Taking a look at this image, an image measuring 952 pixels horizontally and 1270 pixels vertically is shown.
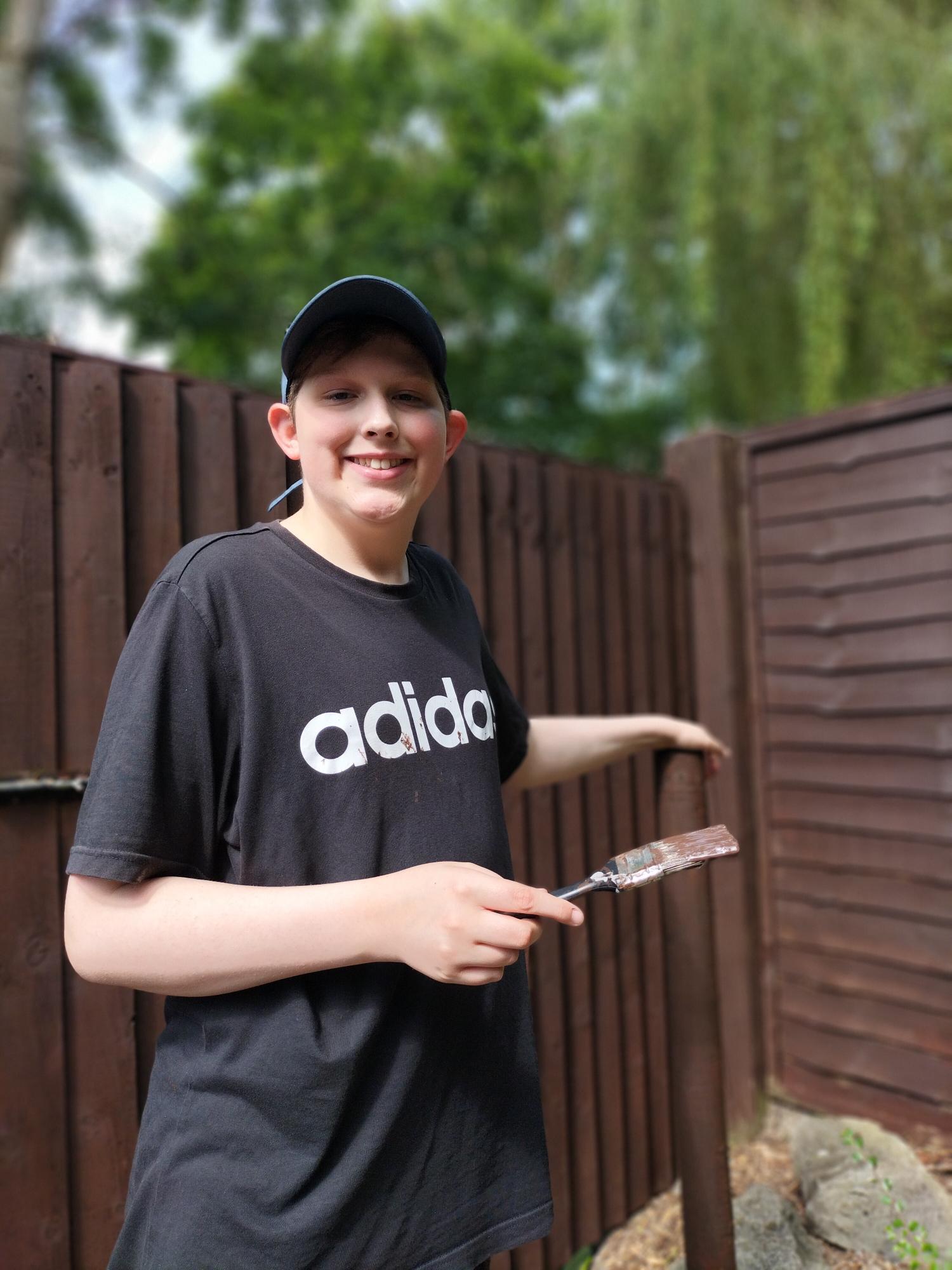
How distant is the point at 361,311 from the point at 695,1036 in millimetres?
1487

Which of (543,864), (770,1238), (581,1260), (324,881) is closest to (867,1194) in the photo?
(770,1238)

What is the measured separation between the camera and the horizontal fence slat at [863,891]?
276 centimetres

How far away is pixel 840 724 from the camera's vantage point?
2994 millimetres

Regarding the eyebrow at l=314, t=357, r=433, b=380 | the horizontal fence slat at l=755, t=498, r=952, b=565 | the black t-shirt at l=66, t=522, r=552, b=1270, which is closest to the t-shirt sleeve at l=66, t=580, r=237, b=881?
the black t-shirt at l=66, t=522, r=552, b=1270

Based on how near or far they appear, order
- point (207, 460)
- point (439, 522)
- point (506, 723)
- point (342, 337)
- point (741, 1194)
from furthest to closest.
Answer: point (741, 1194)
point (439, 522)
point (207, 460)
point (506, 723)
point (342, 337)

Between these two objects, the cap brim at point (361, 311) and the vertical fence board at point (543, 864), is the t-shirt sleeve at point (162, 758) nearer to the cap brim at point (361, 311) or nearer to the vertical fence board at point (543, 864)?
the cap brim at point (361, 311)

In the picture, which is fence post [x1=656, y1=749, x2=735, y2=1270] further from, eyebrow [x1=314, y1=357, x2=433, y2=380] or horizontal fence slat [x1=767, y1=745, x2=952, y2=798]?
horizontal fence slat [x1=767, y1=745, x2=952, y2=798]

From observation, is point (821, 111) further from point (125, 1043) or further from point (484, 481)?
point (125, 1043)

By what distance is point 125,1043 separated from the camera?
5.38ft

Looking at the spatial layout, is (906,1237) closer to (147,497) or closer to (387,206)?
(147,497)

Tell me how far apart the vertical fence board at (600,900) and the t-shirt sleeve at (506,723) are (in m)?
1.16

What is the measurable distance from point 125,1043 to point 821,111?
289 inches

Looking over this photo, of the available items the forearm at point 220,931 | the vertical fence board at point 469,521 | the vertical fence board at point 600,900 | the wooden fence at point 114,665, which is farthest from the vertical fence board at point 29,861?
the vertical fence board at point 600,900

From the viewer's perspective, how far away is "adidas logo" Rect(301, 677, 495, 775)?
3.36 ft
